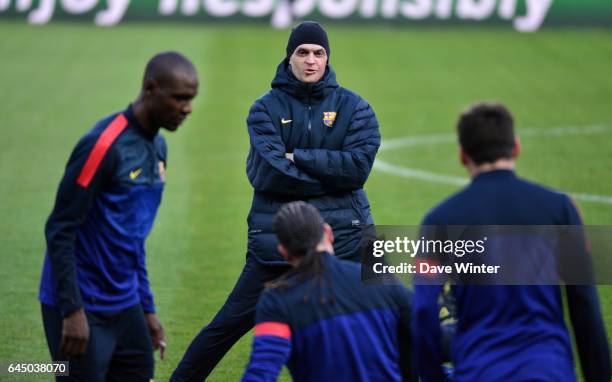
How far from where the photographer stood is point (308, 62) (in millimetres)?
7707

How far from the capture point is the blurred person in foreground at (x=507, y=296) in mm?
5258

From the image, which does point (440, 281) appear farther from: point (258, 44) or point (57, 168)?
point (258, 44)

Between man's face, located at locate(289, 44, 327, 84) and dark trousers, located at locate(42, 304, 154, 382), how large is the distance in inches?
77.5

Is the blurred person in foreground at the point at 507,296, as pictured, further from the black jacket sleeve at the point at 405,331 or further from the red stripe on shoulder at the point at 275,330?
the red stripe on shoulder at the point at 275,330

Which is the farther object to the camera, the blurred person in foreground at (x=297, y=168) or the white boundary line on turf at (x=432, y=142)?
the white boundary line on turf at (x=432, y=142)

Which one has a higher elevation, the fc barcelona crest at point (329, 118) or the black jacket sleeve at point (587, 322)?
the fc barcelona crest at point (329, 118)

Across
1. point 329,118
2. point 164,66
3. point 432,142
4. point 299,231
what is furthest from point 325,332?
point 432,142

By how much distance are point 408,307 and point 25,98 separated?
18.2 m

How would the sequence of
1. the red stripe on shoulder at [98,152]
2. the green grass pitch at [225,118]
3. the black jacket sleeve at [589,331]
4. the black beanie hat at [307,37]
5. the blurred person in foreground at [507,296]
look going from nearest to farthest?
1. the blurred person in foreground at [507,296]
2. the black jacket sleeve at [589,331]
3. the red stripe on shoulder at [98,152]
4. the black beanie hat at [307,37]
5. the green grass pitch at [225,118]

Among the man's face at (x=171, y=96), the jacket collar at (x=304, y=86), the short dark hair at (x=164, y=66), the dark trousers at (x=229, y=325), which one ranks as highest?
the jacket collar at (x=304, y=86)

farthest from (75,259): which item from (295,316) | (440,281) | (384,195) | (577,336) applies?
(384,195)

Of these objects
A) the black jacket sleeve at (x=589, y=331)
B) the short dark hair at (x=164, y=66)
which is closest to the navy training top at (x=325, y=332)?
the black jacket sleeve at (x=589, y=331)

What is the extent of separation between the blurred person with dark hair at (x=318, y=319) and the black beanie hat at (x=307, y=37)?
2298 mm

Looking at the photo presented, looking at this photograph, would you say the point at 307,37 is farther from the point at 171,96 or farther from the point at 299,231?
the point at 299,231
